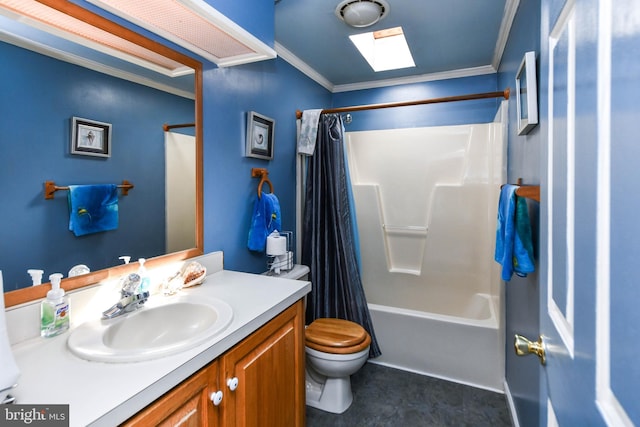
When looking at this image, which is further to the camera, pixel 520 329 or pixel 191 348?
pixel 520 329

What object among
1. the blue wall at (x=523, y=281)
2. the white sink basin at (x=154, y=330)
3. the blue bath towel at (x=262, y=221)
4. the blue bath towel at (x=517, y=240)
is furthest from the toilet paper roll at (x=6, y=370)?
the blue bath towel at (x=517, y=240)

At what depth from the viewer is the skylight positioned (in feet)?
7.73

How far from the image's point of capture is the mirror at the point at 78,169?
97 centimetres

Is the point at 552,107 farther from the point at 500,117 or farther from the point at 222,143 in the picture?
the point at 500,117

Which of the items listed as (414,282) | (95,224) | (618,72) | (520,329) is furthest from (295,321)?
(414,282)

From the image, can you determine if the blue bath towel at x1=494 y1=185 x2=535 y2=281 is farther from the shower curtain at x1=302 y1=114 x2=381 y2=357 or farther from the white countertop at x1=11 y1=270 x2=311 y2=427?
the shower curtain at x1=302 y1=114 x2=381 y2=357

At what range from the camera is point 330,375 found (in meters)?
1.92

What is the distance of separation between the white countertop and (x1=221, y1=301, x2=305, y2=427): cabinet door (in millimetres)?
83

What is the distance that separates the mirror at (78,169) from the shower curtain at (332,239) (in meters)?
1.08

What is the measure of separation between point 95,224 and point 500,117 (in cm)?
241

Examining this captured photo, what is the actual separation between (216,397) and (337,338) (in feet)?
3.50

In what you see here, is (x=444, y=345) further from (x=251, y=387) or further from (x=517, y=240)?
(x=251, y=387)

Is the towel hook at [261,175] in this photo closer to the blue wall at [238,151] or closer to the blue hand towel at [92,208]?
the blue wall at [238,151]

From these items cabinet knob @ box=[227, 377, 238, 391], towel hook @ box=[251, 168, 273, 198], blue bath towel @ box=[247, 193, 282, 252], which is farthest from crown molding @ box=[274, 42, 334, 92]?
cabinet knob @ box=[227, 377, 238, 391]
